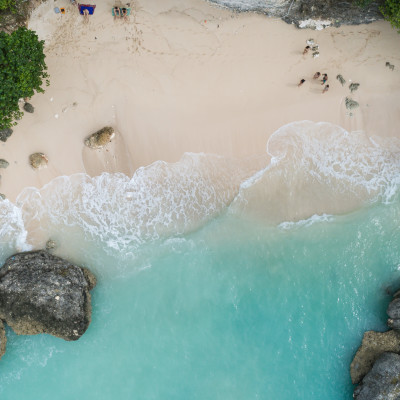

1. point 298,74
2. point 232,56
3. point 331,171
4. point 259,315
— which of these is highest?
point 232,56

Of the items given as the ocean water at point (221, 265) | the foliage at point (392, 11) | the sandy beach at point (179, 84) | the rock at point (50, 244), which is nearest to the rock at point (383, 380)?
the ocean water at point (221, 265)

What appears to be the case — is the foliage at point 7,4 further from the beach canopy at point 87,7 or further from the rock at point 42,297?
the rock at point 42,297

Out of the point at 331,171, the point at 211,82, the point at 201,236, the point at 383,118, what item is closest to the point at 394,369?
the point at 331,171

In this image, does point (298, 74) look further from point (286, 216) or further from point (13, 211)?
point (13, 211)

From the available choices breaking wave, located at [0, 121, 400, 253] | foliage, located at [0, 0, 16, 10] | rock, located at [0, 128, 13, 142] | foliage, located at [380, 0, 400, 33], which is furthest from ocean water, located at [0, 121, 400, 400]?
foliage, located at [0, 0, 16, 10]

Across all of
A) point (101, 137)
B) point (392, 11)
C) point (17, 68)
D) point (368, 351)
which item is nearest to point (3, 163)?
point (17, 68)

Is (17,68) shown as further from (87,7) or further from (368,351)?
(368,351)
